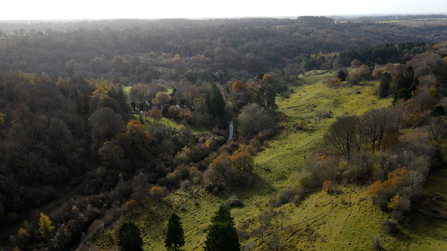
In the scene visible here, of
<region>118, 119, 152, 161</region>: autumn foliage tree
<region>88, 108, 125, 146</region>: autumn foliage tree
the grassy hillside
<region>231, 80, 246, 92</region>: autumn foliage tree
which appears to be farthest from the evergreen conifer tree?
<region>231, 80, 246, 92</region>: autumn foliage tree

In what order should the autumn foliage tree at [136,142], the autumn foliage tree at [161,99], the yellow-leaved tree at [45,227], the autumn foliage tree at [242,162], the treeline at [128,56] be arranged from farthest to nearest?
the treeline at [128,56] < the autumn foliage tree at [161,99] < the autumn foliage tree at [136,142] < the autumn foliage tree at [242,162] < the yellow-leaved tree at [45,227]

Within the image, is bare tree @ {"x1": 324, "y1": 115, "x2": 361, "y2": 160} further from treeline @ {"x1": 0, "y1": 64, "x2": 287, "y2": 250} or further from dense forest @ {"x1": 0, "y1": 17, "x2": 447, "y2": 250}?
treeline @ {"x1": 0, "y1": 64, "x2": 287, "y2": 250}

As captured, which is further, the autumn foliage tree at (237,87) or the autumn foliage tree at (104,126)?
the autumn foliage tree at (237,87)

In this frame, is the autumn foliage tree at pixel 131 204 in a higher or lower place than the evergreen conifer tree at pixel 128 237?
lower

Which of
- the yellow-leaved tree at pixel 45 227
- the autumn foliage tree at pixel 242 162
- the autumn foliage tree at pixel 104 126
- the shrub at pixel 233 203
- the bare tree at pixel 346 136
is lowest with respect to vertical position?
the yellow-leaved tree at pixel 45 227

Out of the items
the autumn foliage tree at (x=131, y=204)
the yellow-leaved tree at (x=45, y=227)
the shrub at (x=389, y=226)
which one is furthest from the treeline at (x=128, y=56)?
the shrub at (x=389, y=226)

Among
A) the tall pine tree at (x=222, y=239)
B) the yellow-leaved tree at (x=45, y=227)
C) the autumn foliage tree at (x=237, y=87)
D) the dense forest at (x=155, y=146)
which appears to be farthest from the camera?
the autumn foliage tree at (x=237, y=87)

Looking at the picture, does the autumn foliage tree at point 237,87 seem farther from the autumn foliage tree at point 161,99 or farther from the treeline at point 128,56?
the treeline at point 128,56

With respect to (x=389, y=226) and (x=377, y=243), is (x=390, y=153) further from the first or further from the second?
(x=377, y=243)
